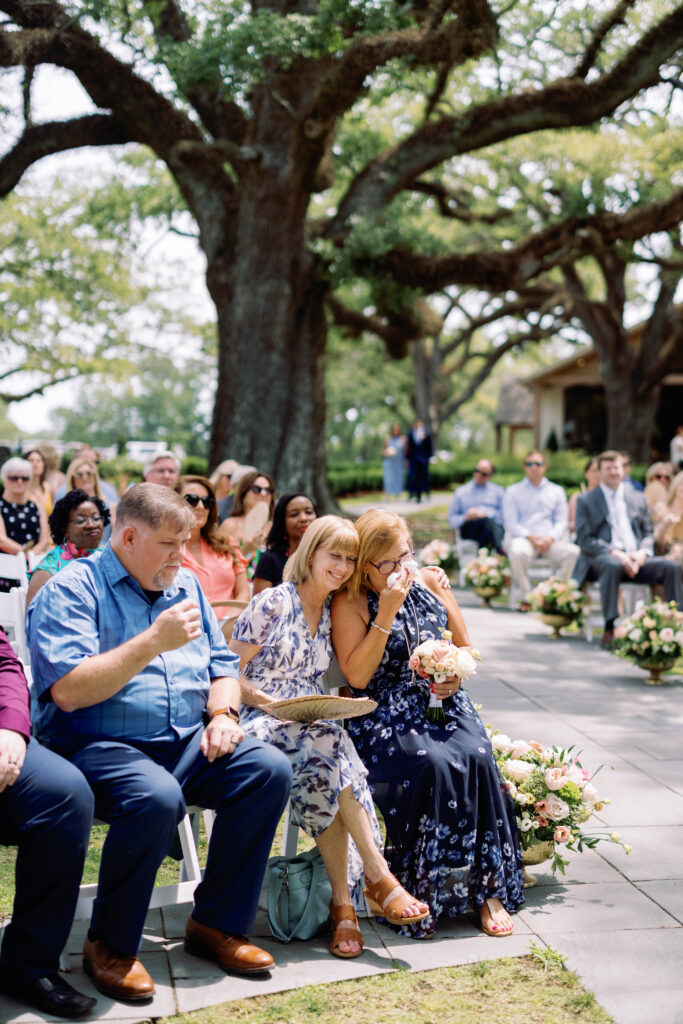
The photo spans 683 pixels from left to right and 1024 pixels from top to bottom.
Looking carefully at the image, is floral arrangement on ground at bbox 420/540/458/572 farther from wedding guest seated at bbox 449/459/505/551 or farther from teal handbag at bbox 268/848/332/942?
teal handbag at bbox 268/848/332/942

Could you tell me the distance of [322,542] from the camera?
4145mm

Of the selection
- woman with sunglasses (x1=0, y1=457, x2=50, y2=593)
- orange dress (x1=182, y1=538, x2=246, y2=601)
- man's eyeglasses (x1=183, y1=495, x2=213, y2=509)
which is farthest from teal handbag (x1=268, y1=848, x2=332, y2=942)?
woman with sunglasses (x1=0, y1=457, x2=50, y2=593)

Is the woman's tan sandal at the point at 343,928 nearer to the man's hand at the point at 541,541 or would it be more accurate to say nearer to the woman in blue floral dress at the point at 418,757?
the woman in blue floral dress at the point at 418,757

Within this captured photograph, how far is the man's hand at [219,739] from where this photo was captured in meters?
3.52

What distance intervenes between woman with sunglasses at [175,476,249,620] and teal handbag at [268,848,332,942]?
281 centimetres

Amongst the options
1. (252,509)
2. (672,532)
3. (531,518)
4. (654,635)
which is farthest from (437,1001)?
(531,518)

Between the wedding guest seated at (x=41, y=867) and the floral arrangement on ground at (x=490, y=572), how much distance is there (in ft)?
29.9

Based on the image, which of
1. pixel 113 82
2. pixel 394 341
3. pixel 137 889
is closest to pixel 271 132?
pixel 113 82

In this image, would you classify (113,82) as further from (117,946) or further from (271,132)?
(117,946)

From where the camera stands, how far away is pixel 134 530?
11.8 ft

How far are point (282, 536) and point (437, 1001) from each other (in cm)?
345

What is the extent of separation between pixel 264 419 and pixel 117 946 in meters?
11.9

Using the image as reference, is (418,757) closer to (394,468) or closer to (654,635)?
(654,635)

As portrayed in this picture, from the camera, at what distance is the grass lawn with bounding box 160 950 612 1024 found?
10.4 feet
